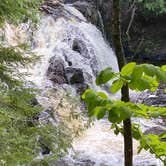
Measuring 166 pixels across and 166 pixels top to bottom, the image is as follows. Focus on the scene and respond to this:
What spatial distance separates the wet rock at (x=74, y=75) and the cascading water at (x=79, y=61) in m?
0.03

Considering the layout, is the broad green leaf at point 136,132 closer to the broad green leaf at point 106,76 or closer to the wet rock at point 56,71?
the broad green leaf at point 106,76

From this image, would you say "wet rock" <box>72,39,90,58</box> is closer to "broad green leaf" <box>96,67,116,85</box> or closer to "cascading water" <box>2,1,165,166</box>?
"cascading water" <box>2,1,165,166</box>

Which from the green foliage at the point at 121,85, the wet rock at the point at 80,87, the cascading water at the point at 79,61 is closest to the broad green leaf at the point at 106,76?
the green foliage at the point at 121,85

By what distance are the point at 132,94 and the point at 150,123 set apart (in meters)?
1.59

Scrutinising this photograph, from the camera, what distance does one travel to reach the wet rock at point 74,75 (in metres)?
7.65

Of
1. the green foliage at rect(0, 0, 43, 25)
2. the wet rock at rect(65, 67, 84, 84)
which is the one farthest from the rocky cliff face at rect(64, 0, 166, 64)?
the green foliage at rect(0, 0, 43, 25)

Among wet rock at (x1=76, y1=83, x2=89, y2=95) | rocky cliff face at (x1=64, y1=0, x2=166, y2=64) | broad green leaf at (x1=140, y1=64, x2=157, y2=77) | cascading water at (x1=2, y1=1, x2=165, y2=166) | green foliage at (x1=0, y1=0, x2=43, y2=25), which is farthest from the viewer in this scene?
rocky cliff face at (x1=64, y1=0, x2=166, y2=64)

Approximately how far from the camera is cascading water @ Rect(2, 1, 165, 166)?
5.75m

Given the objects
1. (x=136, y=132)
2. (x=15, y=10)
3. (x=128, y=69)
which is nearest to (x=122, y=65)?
(x=128, y=69)

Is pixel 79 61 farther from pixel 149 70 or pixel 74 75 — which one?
pixel 149 70

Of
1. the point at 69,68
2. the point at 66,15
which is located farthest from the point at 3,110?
the point at 66,15

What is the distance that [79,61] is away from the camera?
8383 millimetres

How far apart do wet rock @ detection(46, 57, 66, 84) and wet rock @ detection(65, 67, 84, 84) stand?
80 mm

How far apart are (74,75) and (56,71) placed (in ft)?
1.03
